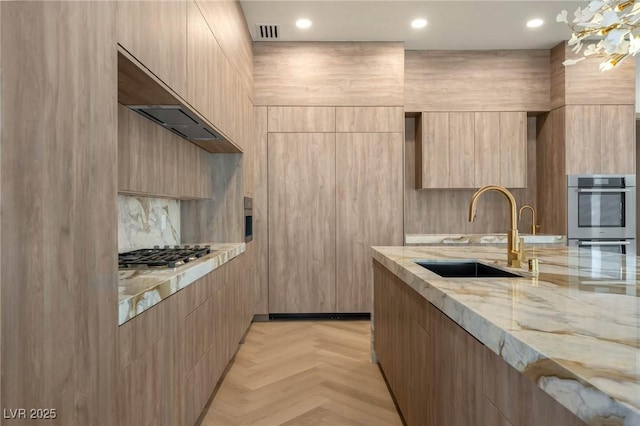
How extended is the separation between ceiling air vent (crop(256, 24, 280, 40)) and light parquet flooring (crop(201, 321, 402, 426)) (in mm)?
3019

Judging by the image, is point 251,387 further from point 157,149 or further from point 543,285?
point 543,285

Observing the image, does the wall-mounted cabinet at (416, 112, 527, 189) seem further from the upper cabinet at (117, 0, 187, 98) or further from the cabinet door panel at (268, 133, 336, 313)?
the upper cabinet at (117, 0, 187, 98)

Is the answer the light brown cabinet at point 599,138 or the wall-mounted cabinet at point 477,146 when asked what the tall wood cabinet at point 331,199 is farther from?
the light brown cabinet at point 599,138

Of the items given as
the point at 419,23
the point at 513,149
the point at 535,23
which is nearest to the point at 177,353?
the point at 419,23

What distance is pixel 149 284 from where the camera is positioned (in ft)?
4.75

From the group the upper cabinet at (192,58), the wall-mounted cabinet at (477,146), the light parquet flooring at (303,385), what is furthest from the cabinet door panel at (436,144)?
the upper cabinet at (192,58)

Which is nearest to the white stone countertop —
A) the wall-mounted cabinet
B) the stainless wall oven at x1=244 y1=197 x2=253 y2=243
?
the wall-mounted cabinet

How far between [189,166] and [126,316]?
1.87m

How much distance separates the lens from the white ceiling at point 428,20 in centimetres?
346

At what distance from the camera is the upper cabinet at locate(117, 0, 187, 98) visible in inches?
48.1

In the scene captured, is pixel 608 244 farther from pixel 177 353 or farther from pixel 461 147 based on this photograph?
pixel 177 353

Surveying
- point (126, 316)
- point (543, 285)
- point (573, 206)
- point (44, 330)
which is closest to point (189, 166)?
point (126, 316)

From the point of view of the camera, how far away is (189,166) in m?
2.89

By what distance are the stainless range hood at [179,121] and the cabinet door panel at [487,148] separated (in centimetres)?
306
